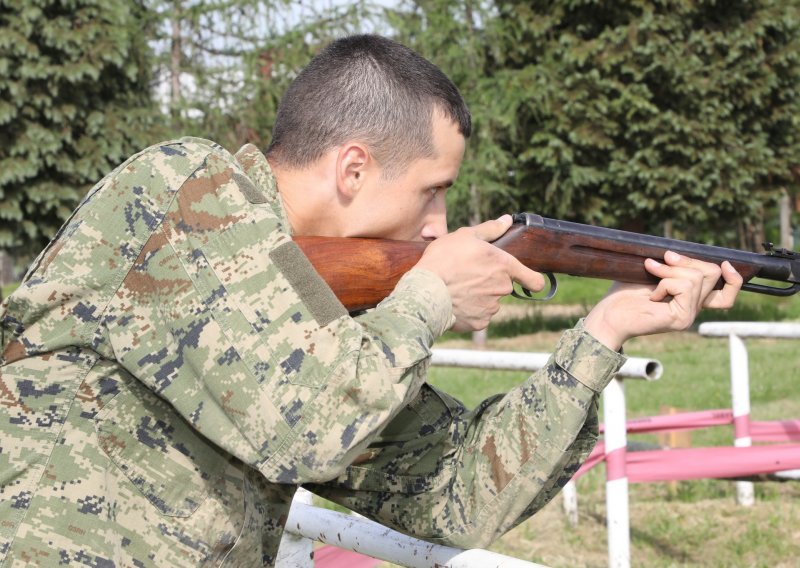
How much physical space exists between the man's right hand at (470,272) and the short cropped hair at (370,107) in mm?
249

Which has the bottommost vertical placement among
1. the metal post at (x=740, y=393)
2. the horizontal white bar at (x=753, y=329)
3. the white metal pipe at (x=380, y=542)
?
the metal post at (x=740, y=393)

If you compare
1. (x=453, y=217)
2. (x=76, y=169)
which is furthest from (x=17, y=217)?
(x=453, y=217)

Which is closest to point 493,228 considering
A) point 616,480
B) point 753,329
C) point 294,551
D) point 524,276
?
point 524,276

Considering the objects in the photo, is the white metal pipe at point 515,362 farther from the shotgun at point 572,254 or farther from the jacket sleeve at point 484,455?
the jacket sleeve at point 484,455

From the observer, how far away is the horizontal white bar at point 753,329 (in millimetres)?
4609

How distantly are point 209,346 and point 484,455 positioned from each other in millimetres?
994

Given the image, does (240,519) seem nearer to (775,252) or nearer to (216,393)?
(216,393)

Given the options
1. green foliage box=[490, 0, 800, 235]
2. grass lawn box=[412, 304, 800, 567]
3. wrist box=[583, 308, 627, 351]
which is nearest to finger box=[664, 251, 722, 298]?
wrist box=[583, 308, 627, 351]

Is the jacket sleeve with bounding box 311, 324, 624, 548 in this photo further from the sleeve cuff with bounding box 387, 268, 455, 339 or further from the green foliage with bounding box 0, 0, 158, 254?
the green foliage with bounding box 0, 0, 158, 254

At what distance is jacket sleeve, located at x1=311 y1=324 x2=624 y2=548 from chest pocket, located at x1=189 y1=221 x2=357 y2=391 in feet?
2.59


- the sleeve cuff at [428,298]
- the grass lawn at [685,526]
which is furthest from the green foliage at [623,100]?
the sleeve cuff at [428,298]

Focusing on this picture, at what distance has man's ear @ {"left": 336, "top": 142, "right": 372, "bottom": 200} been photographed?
2.30 metres

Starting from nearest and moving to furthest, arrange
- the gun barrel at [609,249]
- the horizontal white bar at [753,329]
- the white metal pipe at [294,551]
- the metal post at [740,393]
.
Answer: the gun barrel at [609,249] < the white metal pipe at [294,551] < the horizontal white bar at [753,329] < the metal post at [740,393]

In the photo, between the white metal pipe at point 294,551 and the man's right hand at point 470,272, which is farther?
the white metal pipe at point 294,551
